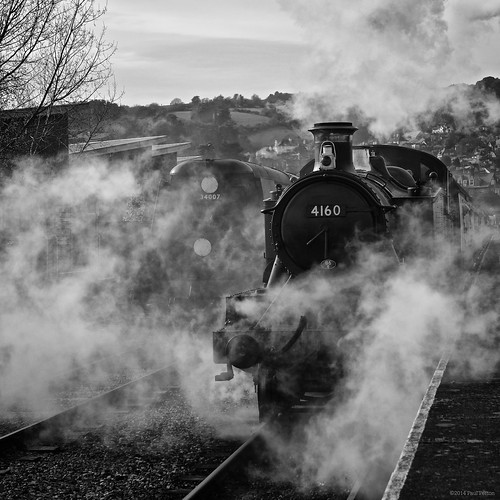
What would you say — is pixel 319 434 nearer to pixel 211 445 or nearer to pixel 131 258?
pixel 211 445

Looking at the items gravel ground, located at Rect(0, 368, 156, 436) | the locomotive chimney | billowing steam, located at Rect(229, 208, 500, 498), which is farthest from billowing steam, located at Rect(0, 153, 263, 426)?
the locomotive chimney

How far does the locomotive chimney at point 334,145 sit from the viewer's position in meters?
7.42

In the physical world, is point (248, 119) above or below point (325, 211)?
above

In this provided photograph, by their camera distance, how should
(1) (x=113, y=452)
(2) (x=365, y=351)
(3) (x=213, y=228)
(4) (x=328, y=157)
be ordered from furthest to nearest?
(3) (x=213, y=228)
(4) (x=328, y=157)
(2) (x=365, y=351)
(1) (x=113, y=452)

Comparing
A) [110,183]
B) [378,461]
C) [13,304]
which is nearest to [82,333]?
[13,304]

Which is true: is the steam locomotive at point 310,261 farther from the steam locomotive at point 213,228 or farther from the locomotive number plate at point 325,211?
the steam locomotive at point 213,228

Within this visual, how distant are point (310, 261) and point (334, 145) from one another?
3.51 ft

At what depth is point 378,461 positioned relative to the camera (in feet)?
19.2

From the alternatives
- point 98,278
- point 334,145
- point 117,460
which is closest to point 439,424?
point 117,460

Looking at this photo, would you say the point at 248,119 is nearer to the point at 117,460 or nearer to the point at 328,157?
Answer: the point at 328,157

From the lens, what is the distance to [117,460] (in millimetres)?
6328

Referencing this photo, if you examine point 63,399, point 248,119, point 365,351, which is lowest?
point 63,399

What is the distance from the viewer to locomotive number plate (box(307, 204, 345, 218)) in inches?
286

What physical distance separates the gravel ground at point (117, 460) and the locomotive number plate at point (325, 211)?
6.86 feet
